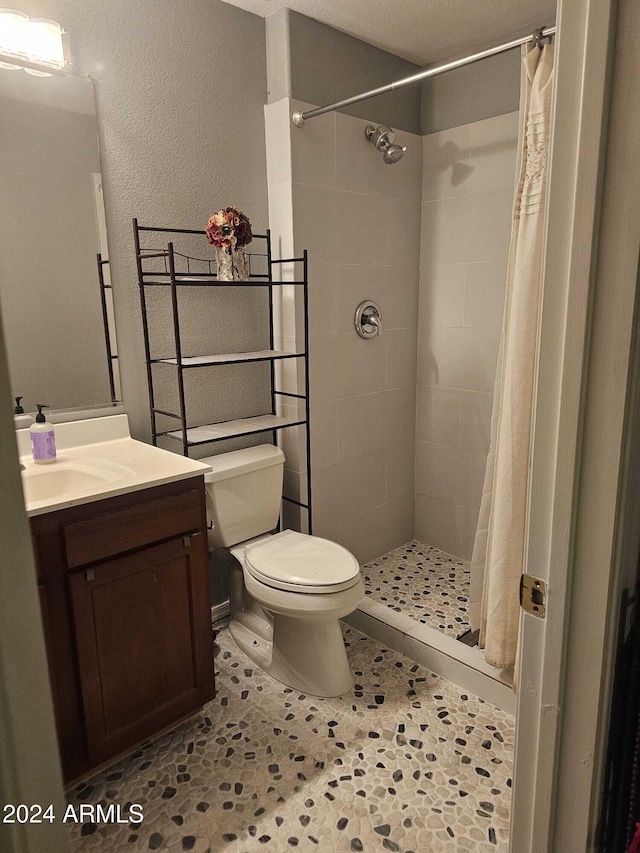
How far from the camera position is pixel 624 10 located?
28.8 inches

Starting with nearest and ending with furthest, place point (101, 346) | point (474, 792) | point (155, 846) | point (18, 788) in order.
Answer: point (18, 788), point (155, 846), point (474, 792), point (101, 346)

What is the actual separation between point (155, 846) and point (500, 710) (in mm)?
1165

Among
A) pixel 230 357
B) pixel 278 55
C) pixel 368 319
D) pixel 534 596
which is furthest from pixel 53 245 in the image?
pixel 534 596

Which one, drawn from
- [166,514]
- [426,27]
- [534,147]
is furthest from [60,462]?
[426,27]

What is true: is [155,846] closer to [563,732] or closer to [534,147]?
[563,732]

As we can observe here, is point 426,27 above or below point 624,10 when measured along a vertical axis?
above

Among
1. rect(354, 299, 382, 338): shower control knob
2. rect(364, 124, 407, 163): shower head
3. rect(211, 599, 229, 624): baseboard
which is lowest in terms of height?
rect(211, 599, 229, 624): baseboard

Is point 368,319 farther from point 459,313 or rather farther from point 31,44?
point 31,44

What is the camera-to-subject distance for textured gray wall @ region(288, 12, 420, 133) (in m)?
2.35

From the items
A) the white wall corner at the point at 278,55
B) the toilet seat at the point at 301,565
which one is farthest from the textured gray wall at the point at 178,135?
the toilet seat at the point at 301,565

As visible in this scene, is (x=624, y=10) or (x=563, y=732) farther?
(x=563, y=732)

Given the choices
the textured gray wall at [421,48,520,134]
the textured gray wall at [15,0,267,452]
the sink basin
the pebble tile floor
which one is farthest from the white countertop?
the textured gray wall at [421,48,520,134]

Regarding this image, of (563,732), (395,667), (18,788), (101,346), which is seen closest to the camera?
(18,788)

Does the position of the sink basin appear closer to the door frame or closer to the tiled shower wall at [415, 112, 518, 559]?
the door frame
